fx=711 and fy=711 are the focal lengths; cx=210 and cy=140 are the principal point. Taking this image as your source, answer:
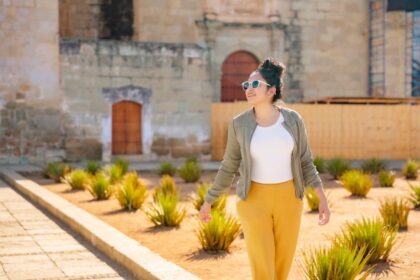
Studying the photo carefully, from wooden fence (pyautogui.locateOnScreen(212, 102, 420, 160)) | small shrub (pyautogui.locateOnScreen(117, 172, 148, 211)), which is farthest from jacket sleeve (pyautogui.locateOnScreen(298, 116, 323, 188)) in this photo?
wooden fence (pyautogui.locateOnScreen(212, 102, 420, 160))

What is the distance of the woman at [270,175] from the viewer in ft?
15.8

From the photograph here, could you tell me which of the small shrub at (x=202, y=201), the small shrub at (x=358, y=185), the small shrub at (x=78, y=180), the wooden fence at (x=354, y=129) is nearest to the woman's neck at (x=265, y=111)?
the small shrub at (x=202, y=201)

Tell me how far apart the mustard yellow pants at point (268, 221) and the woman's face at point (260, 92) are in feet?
1.87

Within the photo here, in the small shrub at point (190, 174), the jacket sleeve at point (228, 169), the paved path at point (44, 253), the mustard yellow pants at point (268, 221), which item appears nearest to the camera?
the mustard yellow pants at point (268, 221)

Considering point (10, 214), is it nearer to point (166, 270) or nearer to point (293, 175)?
point (166, 270)

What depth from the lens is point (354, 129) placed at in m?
25.5

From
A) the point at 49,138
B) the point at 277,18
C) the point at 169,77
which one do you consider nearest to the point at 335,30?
the point at 277,18

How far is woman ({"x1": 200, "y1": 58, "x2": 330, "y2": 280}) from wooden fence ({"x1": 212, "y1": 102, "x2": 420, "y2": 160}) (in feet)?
62.3

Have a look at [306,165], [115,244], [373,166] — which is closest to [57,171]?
[373,166]

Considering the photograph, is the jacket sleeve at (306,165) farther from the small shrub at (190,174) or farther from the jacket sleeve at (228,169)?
the small shrub at (190,174)

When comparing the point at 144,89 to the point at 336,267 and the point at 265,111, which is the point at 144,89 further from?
the point at 265,111

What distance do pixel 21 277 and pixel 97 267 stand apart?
829 mm

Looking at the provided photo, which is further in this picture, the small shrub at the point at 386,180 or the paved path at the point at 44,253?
the small shrub at the point at 386,180

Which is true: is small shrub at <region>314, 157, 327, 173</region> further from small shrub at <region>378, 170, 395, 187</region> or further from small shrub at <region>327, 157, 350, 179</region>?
small shrub at <region>378, 170, 395, 187</region>
